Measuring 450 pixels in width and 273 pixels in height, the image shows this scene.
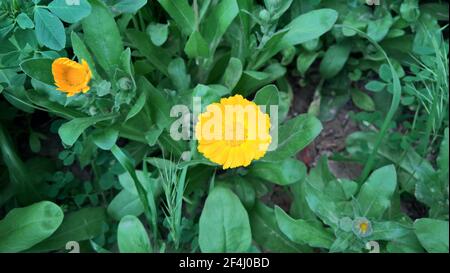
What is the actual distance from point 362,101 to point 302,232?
73 centimetres

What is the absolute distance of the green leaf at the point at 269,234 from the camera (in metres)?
1.91

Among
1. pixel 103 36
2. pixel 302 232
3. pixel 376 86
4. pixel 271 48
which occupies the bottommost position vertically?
pixel 302 232

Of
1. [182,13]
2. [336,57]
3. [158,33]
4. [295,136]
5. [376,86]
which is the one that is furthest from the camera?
[336,57]

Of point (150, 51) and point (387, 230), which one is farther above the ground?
point (150, 51)

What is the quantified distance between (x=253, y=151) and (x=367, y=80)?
918 mm

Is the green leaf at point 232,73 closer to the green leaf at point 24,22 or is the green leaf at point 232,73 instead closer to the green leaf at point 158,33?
the green leaf at point 158,33

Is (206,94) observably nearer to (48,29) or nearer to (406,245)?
(48,29)

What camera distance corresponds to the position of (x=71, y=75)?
159 centimetres

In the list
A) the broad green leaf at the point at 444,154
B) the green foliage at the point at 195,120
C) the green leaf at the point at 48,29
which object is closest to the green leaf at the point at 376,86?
the green foliage at the point at 195,120

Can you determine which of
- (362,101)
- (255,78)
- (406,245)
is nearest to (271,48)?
(255,78)

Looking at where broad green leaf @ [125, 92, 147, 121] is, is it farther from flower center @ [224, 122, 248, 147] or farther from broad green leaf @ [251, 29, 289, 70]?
broad green leaf @ [251, 29, 289, 70]

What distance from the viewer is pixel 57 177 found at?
6.58 ft

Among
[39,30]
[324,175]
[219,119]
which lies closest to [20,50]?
[39,30]

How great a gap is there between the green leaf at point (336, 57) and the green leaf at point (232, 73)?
452mm
